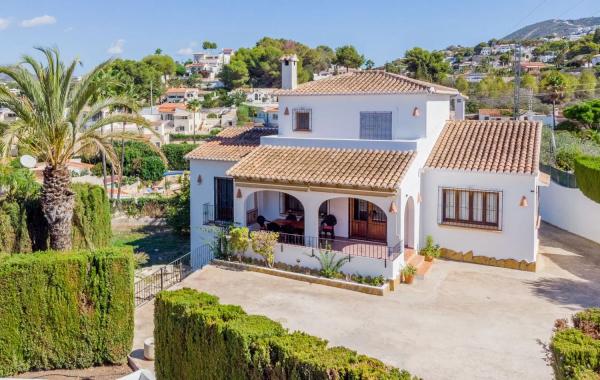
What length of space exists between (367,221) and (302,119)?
6105 mm

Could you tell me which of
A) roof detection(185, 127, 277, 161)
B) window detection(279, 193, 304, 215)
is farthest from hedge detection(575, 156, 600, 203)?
roof detection(185, 127, 277, 161)

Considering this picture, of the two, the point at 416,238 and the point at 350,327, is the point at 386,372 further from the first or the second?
the point at 416,238

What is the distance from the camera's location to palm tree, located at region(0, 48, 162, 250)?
1797 centimetres

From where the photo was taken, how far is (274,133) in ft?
94.8

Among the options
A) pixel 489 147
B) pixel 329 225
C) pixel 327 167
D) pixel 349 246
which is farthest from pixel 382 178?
pixel 489 147

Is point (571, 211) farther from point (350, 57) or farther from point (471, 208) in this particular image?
point (350, 57)

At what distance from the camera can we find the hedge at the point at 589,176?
24409 mm

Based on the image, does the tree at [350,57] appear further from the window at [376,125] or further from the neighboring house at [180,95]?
the window at [376,125]

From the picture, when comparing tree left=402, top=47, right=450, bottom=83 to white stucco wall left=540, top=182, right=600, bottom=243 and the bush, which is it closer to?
the bush

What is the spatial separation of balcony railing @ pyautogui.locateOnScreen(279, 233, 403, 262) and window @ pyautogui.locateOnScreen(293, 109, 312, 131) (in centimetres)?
575

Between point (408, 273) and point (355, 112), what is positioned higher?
point (355, 112)

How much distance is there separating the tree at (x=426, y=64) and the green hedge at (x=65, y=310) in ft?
343

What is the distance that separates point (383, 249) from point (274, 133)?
10.6 m

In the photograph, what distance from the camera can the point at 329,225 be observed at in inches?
916
